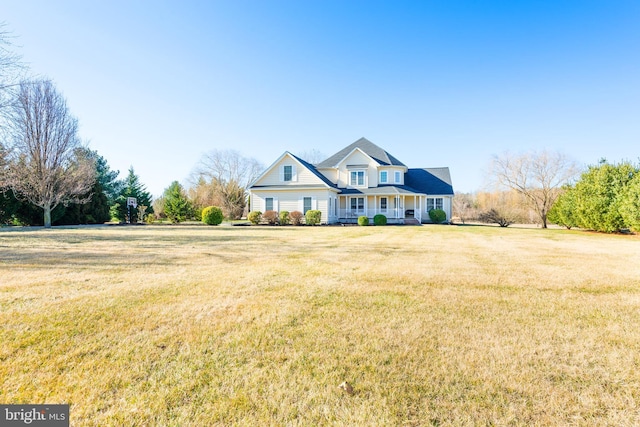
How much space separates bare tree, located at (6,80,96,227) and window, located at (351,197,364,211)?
70.7ft

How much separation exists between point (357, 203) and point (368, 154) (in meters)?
5.05

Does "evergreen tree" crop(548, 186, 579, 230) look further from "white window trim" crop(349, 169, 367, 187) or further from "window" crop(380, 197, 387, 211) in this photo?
"white window trim" crop(349, 169, 367, 187)

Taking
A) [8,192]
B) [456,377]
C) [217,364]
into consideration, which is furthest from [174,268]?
[8,192]

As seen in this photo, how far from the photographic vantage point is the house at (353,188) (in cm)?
2516

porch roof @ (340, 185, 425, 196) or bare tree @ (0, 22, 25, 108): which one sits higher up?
bare tree @ (0, 22, 25, 108)

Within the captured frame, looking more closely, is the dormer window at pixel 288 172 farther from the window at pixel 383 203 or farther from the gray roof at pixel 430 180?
the gray roof at pixel 430 180

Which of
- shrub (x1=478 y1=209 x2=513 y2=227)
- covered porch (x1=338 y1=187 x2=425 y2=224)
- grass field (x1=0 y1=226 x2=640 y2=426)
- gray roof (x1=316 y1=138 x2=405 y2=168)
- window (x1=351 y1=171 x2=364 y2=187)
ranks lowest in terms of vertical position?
grass field (x1=0 y1=226 x2=640 y2=426)

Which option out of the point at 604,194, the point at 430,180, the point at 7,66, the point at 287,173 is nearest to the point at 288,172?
the point at 287,173

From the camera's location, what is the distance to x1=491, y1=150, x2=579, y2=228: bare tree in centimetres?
2661

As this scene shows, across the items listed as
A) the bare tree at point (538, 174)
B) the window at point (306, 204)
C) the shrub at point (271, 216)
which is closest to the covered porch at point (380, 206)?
the window at point (306, 204)

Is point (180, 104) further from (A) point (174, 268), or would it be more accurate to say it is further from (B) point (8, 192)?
(A) point (174, 268)

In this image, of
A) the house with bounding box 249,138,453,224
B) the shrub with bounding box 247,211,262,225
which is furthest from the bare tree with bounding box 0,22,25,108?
the house with bounding box 249,138,453,224

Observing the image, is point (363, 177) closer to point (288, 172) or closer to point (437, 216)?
point (288, 172)

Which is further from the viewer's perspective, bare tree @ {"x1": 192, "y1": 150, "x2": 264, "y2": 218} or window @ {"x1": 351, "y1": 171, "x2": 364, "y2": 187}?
bare tree @ {"x1": 192, "y1": 150, "x2": 264, "y2": 218}
